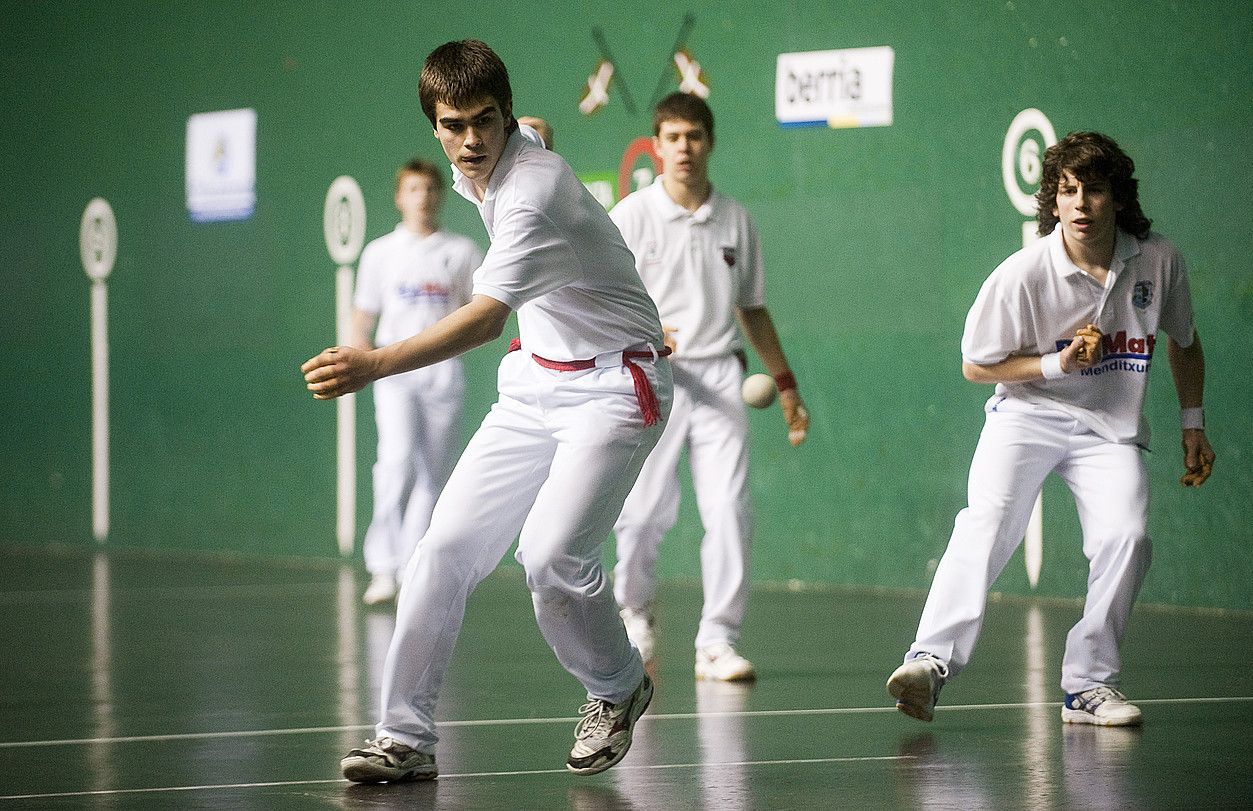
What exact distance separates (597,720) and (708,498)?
187cm

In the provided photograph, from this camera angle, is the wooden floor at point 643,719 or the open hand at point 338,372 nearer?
the open hand at point 338,372

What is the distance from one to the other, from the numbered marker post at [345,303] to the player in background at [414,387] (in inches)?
75.2

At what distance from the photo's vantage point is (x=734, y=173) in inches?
352

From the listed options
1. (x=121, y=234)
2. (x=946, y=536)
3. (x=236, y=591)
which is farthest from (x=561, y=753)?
(x=121, y=234)

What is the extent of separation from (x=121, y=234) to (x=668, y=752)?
7.82 metres

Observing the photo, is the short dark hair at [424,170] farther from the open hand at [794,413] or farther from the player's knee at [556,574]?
the player's knee at [556,574]

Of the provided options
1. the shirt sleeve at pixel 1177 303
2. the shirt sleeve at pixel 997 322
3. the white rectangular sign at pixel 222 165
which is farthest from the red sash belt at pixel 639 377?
the white rectangular sign at pixel 222 165

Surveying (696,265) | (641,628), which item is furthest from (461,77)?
(641,628)

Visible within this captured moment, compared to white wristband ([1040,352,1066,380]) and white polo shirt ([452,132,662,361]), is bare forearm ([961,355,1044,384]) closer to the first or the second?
white wristband ([1040,352,1066,380])

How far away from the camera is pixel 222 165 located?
36.3 feet

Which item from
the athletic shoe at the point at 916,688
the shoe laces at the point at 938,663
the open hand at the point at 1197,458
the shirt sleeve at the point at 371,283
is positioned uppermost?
the shirt sleeve at the point at 371,283

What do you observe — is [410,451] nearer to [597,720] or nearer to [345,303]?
[345,303]

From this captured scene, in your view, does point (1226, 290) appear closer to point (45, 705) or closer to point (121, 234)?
point (45, 705)

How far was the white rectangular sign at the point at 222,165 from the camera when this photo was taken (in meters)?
10.9
